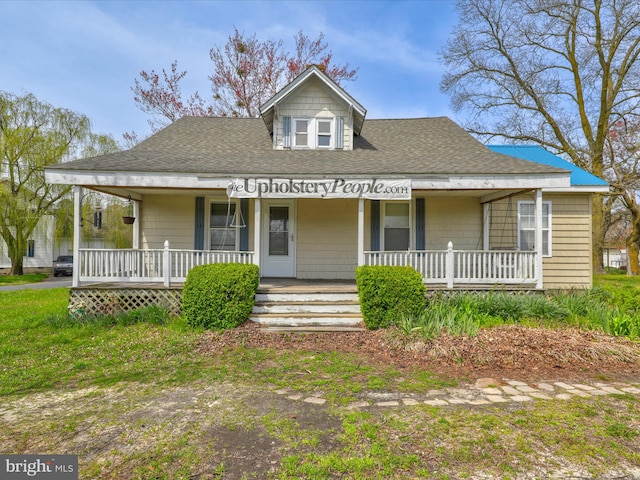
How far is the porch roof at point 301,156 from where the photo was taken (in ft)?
26.8

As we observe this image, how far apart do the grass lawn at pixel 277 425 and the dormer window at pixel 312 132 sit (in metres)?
6.96

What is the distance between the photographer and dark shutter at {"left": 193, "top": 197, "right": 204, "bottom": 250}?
33.3 ft

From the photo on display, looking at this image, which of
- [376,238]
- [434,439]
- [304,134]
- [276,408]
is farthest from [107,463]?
[304,134]

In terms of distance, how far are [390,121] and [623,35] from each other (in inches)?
641

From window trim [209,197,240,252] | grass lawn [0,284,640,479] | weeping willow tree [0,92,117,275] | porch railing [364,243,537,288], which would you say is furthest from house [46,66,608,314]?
weeping willow tree [0,92,117,275]

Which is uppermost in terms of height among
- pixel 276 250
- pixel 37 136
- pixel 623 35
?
pixel 623 35

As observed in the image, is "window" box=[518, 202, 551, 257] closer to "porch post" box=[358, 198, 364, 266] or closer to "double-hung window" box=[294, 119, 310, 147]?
"porch post" box=[358, 198, 364, 266]

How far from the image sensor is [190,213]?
10.3 metres

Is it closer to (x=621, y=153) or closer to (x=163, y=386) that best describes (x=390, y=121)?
(x=163, y=386)

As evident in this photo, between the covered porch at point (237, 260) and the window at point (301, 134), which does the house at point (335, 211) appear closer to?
the window at point (301, 134)

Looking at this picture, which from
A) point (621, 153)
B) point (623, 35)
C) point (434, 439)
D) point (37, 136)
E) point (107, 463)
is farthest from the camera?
point (37, 136)

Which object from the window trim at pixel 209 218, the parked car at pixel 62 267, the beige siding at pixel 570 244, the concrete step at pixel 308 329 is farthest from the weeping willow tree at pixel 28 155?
the beige siding at pixel 570 244

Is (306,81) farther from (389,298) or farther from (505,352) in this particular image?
(505,352)

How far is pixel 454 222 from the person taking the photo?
10516 mm
